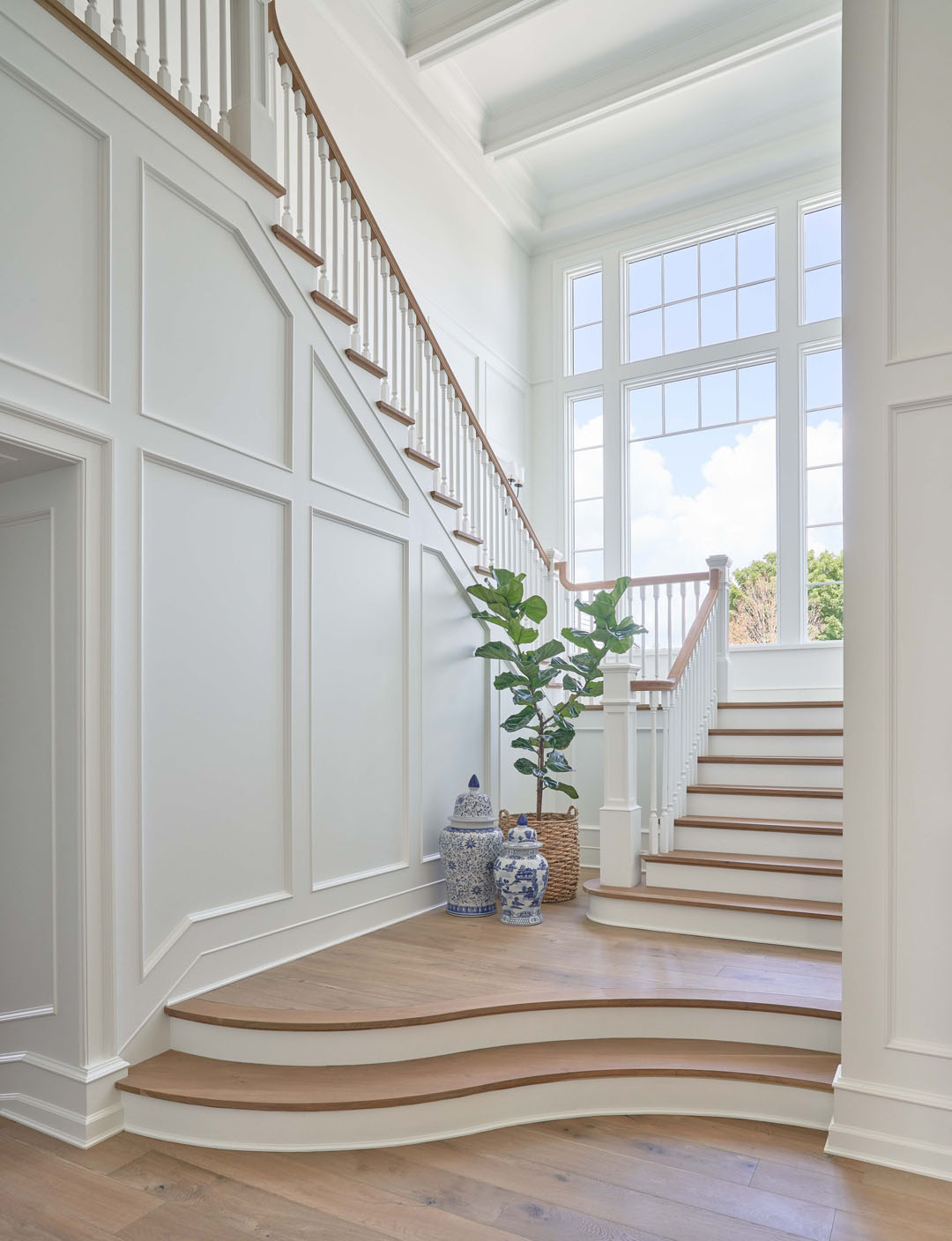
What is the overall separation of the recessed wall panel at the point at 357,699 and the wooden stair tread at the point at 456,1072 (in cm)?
99

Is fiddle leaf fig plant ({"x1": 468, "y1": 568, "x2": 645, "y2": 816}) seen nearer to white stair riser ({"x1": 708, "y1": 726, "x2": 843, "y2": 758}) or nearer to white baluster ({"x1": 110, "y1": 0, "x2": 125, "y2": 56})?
white stair riser ({"x1": 708, "y1": 726, "x2": 843, "y2": 758})

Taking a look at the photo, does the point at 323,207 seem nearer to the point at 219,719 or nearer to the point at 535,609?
the point at 535,609

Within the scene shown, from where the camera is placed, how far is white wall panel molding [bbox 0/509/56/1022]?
275cm

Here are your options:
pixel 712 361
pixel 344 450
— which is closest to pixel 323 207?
pixel 344 450

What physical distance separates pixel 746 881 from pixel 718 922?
11.0 inches

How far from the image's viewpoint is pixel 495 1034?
2.98 metres

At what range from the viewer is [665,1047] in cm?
298

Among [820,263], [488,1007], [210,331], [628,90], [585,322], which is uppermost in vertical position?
[628,90]

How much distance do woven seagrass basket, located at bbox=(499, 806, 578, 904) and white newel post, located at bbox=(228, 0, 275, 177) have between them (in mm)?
3230

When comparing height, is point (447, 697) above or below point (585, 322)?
below

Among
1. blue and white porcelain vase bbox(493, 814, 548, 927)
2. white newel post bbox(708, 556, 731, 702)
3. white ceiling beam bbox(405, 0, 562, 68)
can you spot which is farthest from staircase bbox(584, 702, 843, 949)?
white ceiling beam bbox(405, 0, 562, 68)

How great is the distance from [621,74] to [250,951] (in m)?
6.04

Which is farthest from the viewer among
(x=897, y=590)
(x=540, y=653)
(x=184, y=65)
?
(x=540, y=653)

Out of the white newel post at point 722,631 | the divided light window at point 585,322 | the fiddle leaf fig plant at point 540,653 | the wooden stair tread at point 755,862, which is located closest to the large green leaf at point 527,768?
the fiddle leaf fig plant at point 540,653
